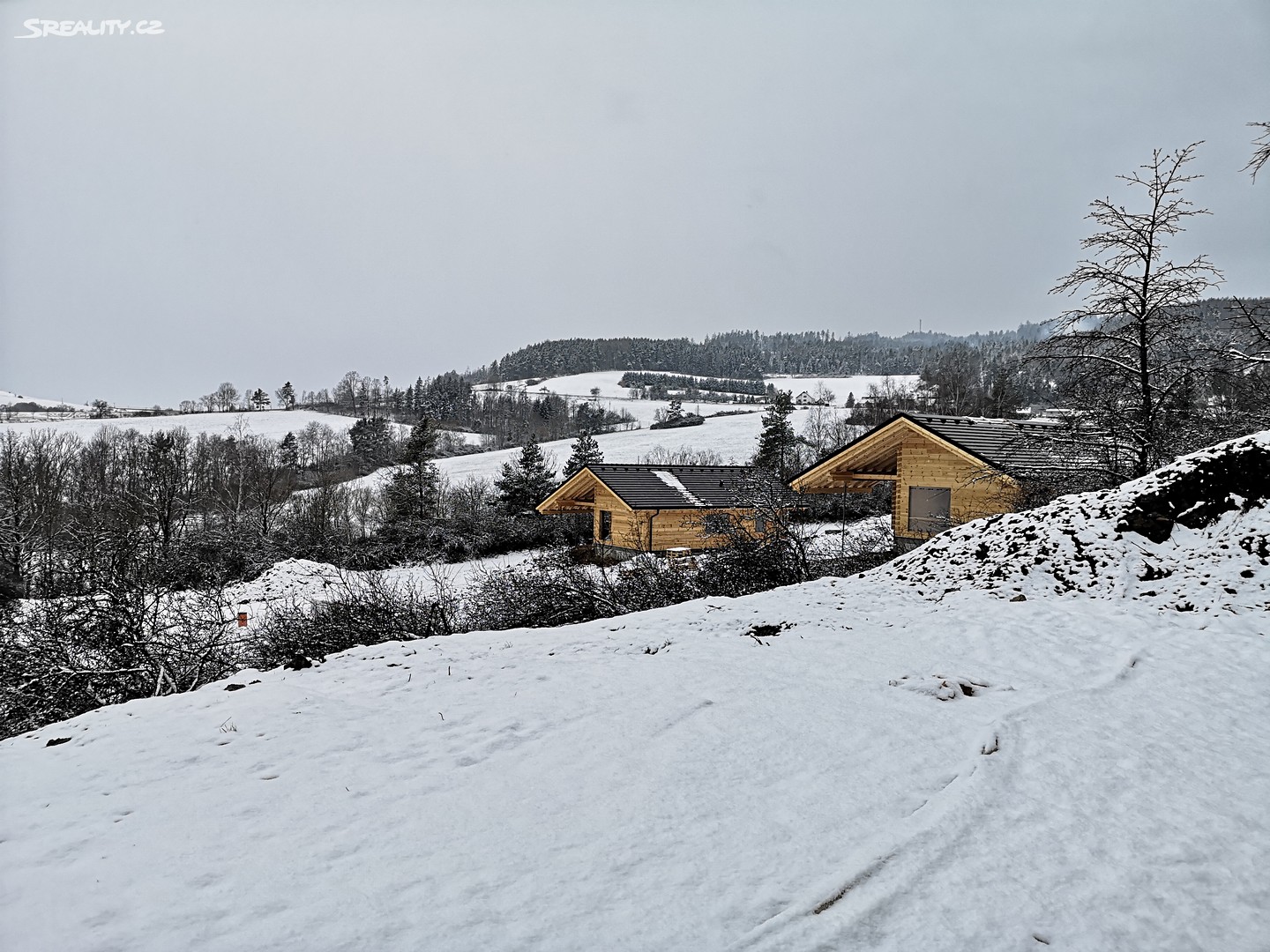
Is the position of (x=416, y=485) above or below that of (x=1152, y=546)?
below

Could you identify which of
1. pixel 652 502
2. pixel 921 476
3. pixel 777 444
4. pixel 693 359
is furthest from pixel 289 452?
pixel 693 359

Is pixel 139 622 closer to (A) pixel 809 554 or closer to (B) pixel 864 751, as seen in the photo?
(B) pixel 864 751

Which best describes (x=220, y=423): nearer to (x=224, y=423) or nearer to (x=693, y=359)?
(x=224, y=423)

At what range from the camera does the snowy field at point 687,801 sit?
2.62 m

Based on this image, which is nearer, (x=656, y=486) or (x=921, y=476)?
(x=921, y=476)

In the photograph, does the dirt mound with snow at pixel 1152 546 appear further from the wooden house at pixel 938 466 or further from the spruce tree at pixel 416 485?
the spruce tree at pixel 416 485

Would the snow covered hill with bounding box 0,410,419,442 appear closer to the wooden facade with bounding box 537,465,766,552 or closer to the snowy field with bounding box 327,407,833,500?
the snowy field with bounding box 327,407,833,500

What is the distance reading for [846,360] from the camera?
144125mm

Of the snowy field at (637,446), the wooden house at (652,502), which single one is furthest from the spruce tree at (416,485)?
the wooden house at (652,502)

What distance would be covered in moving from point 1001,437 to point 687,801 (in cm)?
1560

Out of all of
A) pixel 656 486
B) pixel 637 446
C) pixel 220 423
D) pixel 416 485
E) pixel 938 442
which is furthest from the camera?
pixel 220 423

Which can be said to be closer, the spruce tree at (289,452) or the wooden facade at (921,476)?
the wooden facade at (921,476)

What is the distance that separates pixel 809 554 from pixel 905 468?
16.6 ft

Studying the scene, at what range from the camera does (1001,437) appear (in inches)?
641
